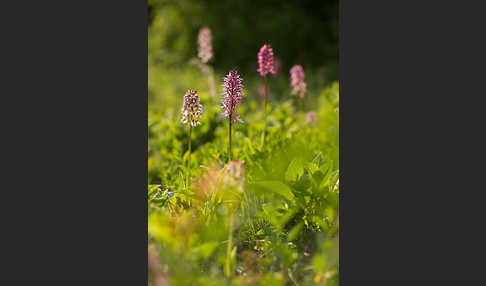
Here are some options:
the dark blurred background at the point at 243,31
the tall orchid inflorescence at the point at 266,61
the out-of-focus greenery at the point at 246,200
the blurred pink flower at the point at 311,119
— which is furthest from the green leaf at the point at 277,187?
the dark blurred background at the point at 243,31

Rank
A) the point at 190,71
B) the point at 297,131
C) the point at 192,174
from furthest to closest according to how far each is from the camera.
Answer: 1. the point at 190,71
2. the point at 297,131
3. the point at 192,174

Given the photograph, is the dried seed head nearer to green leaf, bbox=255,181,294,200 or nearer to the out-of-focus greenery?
the out-of-focus greenery

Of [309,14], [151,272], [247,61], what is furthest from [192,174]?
[309,14]

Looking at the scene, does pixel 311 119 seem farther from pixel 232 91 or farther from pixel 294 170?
pixel 232 91

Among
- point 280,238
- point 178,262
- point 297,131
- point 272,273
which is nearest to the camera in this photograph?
point 178,262

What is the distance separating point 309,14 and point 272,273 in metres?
7.65

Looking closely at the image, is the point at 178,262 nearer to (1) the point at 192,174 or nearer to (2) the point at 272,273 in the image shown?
(2) the point at 272,273

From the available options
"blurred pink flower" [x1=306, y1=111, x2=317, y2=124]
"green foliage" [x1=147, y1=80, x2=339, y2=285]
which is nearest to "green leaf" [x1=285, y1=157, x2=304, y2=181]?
"green foliage" [x1=147, y1=80, x2=339, y2=285]

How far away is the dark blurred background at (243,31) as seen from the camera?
864 cm

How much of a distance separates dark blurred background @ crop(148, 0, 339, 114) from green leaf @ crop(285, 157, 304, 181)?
5.81 meters

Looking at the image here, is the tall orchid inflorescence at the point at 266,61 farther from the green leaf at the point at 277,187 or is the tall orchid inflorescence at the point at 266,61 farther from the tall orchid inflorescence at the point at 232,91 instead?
the green leaf at the point at 277,187

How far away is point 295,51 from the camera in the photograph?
862 cm

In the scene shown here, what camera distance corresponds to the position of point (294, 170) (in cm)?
266

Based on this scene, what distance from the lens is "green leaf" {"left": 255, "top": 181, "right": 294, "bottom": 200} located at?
2.53 m
